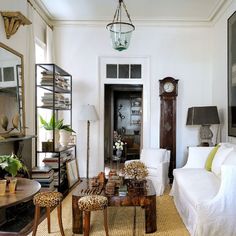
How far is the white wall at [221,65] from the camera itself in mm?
4941

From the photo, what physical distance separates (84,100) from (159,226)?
3.29 metres

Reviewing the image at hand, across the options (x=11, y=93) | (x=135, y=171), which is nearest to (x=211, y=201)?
(x=135, y=171)

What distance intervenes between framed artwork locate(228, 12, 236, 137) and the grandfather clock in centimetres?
120

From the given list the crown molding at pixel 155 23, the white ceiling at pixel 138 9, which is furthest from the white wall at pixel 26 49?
the crown molding at pixel 155 23

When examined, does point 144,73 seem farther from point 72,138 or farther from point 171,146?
point 72,138

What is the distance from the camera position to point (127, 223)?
3.31m

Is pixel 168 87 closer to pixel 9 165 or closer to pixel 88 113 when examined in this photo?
pixel 88 113

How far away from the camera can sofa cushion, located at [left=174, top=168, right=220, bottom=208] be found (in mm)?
2881

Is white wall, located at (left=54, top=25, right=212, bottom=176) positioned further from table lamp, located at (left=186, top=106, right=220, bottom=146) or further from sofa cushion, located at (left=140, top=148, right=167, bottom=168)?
sofa cushion, located at (left=140, top=148, right=167, bottom=168)

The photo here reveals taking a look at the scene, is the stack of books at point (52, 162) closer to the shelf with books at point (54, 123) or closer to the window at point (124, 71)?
the shelf with books at point (54, 123)

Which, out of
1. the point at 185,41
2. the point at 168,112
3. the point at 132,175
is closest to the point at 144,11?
the point at 185,41

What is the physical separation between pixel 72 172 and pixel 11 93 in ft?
6.95

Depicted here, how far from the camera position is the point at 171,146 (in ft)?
18.5

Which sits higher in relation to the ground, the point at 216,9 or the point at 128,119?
the point at 216,9
